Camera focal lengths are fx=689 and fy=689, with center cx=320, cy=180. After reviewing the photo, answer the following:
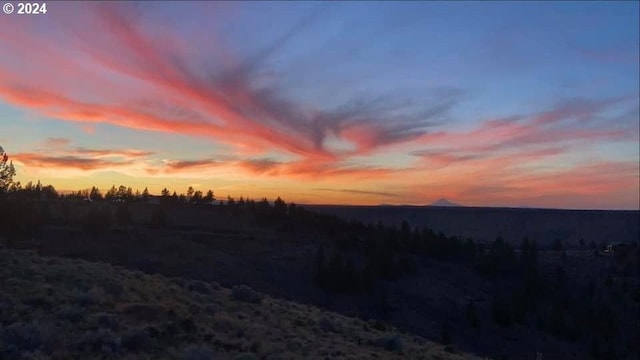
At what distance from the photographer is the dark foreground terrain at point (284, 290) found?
61.1ft

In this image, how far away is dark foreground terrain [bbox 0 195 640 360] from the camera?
18609mm

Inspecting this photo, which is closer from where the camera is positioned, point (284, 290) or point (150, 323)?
point (150, 323)

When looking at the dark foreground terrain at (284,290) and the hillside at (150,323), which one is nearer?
the hillside at (150,323)

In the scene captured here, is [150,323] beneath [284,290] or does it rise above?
above

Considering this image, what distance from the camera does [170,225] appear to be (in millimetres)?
85750

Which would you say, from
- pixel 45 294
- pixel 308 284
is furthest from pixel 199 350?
pixel 308 284

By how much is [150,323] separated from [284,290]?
41.5 m

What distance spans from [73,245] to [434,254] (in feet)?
136

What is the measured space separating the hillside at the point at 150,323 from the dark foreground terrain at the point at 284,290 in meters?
0.07

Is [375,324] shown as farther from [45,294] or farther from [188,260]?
[188,260]

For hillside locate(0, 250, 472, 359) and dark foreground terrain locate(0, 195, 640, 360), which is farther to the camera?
dark foreground terrain locate(0, 195, 640, 360)

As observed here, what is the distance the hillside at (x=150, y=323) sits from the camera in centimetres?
1620

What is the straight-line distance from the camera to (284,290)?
59.8 metres

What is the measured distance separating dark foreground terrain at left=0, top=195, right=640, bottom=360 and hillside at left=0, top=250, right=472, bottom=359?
0.22 ft
